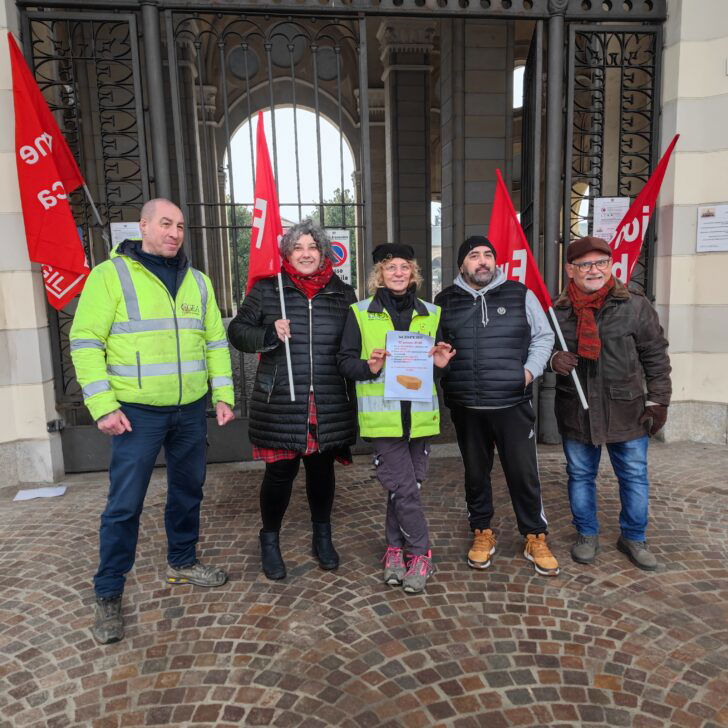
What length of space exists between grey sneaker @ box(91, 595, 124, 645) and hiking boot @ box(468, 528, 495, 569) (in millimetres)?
1929

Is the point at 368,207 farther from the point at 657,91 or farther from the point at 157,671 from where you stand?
the point at 157,671

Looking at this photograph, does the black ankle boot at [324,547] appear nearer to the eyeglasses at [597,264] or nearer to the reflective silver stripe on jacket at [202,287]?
the reflective silver stripe on jacket at [202,287]

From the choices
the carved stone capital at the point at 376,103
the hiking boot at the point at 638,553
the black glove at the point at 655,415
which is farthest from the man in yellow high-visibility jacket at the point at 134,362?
the carved stone capital at the point at 376,103

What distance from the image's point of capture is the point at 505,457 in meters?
3.49

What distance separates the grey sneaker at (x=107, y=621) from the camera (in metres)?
2.90

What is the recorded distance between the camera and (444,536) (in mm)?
3977

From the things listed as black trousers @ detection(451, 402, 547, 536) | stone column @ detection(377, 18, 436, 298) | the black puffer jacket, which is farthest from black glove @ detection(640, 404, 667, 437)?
stone column @ detection(377, 18, 436, 298)

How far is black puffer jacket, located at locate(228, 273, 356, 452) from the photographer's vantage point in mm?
3281

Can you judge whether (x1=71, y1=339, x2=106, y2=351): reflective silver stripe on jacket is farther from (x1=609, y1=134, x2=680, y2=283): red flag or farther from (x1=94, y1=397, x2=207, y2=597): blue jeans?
(x1=609, y1=134, x2=680, y2=283): red flag

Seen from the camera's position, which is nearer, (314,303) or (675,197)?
(314,303)

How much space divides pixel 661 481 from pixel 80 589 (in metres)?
4.31

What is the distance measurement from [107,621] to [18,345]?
304cm

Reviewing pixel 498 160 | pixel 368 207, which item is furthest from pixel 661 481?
pixel 498 160

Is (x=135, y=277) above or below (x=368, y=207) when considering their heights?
below
